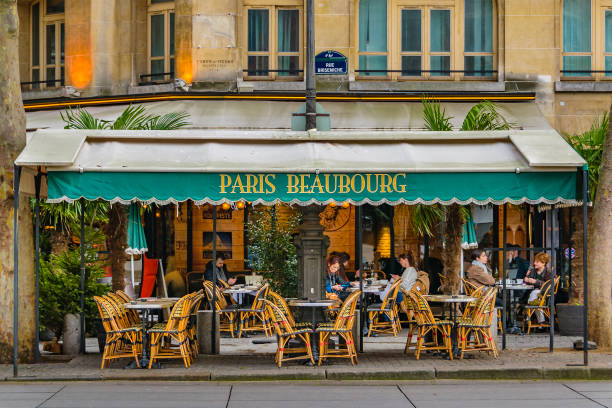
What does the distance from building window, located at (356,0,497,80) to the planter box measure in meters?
7.10

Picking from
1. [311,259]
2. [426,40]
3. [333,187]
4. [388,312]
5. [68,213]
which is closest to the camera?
[333,187]

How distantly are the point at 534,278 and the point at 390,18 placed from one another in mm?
7472

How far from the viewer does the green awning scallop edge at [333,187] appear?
12.4 metres

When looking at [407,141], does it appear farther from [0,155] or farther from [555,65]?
[555,65]

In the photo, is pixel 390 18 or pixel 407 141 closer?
pixel 407 141

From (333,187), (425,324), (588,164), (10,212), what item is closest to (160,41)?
(10,212)

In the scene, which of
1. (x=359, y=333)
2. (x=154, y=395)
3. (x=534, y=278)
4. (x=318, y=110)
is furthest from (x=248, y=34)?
(x=154, y=395)

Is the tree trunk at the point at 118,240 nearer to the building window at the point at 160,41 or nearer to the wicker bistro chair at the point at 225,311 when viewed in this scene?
the wicker bistro chair at the point at 225,311

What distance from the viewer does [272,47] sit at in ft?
73.6

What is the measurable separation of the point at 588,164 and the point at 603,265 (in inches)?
123

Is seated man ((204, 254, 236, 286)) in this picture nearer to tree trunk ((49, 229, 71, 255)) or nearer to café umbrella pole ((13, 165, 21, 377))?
tree trunk ((49, 229, 71, 255))

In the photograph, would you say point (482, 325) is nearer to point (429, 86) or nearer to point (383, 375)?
point (383, 375)

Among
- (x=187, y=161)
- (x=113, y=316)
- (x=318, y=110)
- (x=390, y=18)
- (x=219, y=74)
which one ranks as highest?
(x=390, y=18)

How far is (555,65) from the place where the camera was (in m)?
22.0
